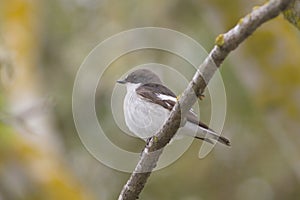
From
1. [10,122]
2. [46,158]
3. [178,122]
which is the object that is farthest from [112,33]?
[178,122]

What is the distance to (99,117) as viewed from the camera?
8.37 meters

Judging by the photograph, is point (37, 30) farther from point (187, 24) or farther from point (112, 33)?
point (187, 24)

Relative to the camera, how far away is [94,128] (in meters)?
8.01

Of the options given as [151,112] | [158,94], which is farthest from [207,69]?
[158,94]

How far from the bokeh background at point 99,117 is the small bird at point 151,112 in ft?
5.24

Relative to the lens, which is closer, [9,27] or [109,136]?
[9,27]

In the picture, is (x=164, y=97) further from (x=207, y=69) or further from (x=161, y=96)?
(x=207, y=69)

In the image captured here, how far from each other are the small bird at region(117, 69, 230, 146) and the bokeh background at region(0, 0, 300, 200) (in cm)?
160

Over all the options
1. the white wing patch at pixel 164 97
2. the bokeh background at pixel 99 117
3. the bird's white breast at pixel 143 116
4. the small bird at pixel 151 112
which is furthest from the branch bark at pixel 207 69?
the bokeh background at pixel 99 117

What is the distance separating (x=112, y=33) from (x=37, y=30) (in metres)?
1.22

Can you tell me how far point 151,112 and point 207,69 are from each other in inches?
65.1

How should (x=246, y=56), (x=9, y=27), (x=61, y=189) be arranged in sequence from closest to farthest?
(x=246, y=56), (x=61, y=189), (x=9, y=27)

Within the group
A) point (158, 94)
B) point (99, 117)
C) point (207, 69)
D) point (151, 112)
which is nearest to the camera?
point (207, 69)

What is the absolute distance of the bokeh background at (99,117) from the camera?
662 centimetres
